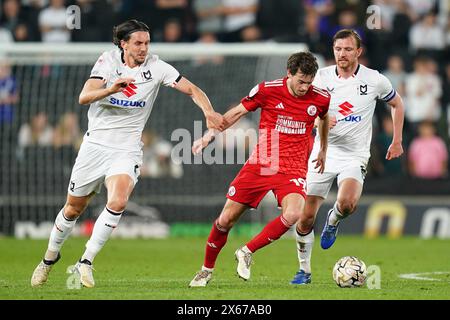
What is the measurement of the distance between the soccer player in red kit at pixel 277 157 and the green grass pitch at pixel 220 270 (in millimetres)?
483

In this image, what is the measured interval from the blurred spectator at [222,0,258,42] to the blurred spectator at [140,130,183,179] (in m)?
3.48

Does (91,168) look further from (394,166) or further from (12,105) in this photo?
(394,166)

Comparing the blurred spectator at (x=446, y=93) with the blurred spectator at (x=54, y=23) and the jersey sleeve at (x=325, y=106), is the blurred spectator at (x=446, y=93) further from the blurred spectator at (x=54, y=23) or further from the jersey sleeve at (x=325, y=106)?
the jersey sleeve at (x=325, y=106)

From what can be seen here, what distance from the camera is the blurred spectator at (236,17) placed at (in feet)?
72.3

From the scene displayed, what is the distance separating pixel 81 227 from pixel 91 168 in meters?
8.71

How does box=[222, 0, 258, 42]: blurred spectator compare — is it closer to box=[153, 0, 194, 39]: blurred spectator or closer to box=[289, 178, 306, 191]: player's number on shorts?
box=[153, 0, 194, 39]: blurred spectator

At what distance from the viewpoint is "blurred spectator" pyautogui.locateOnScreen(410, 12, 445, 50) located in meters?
21.9

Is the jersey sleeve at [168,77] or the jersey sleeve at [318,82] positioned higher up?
the jersey sleeve at [168,77]

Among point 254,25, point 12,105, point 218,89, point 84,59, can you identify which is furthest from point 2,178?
point 254,25

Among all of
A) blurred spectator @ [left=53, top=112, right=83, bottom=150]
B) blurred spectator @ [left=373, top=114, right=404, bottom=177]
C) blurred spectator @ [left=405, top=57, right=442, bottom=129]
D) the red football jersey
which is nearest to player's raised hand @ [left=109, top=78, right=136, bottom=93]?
the red football jersey

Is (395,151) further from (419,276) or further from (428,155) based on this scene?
(428,155)

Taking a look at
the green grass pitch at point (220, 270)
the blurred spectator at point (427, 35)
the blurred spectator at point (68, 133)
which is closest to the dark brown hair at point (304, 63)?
the green grass pitch at point (220, 270)

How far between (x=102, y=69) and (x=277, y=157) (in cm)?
191

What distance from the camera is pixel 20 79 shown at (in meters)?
19.6
